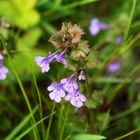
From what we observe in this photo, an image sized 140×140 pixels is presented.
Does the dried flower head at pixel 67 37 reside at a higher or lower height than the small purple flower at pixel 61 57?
higher

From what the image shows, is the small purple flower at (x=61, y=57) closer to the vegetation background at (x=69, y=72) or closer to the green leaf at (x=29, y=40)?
the vegetation background at (x=69, y=72)

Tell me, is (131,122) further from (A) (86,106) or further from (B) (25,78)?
(B) (25,78)

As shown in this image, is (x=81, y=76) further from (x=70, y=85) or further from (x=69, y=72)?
(x=69, y=72)

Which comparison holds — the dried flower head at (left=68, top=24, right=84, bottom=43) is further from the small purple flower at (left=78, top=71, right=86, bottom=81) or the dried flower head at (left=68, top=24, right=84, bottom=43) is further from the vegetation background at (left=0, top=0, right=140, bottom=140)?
the vegetation background at (left=0, top=0, right=140, bottom=140)

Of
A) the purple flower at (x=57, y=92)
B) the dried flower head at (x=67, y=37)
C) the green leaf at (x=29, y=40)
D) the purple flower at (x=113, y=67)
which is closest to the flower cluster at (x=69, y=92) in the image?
the purple flower at (x=57, y=92)

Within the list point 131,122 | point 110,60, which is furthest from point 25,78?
point 131,122

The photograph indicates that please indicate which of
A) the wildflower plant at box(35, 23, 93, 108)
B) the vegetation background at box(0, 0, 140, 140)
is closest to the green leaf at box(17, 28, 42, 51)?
the vegetation background at box(0, 0, 140, 140)
